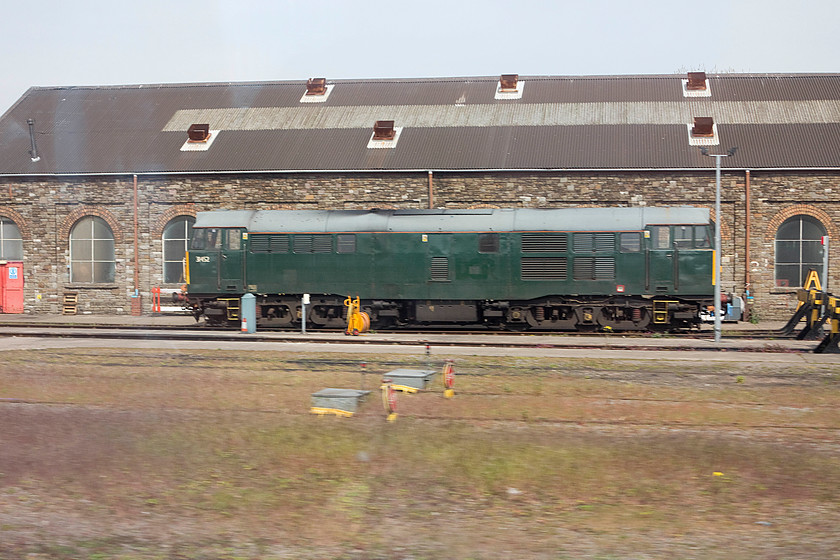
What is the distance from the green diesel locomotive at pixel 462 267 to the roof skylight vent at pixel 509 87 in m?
14.7

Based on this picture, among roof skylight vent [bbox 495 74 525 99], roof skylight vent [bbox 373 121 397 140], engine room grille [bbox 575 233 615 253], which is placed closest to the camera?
engine room grille [bbox 575 233 615 253]

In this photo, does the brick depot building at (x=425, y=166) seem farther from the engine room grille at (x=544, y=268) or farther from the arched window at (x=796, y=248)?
the engine room grille at (x=544, y=268)

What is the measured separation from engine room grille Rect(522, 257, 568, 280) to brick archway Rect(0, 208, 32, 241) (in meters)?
23.3

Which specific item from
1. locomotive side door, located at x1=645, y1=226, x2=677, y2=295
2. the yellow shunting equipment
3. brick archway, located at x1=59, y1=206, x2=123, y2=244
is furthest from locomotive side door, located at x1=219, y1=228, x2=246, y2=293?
locomotive side door, located at x1=645, y1=226, x2=677, y2=295

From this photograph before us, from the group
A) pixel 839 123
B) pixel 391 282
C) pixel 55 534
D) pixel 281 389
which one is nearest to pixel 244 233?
pixel 391 282

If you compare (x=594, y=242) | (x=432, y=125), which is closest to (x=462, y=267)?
(x=594, y=242)

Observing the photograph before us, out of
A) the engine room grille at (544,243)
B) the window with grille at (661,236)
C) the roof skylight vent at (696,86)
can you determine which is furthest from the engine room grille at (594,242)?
the roof skylight vent at (696,86)

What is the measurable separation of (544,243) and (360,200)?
35.8 ft

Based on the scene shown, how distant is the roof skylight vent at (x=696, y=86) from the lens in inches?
1500

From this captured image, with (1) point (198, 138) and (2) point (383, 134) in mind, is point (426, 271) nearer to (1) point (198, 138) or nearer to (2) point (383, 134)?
(2) point (383, 134)

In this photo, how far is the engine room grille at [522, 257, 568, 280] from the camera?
2548 centimetres

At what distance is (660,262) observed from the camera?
2495cm

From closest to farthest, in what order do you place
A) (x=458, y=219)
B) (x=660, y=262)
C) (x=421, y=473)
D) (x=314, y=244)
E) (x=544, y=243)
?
(x=421, y=473) < (x=660, y=262) < (x=544, y=243) < (x=458, y=219) < (x=314, y=244)

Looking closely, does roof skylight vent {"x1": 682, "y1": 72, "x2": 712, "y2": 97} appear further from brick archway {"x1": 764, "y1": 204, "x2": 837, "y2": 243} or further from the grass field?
the grass field
